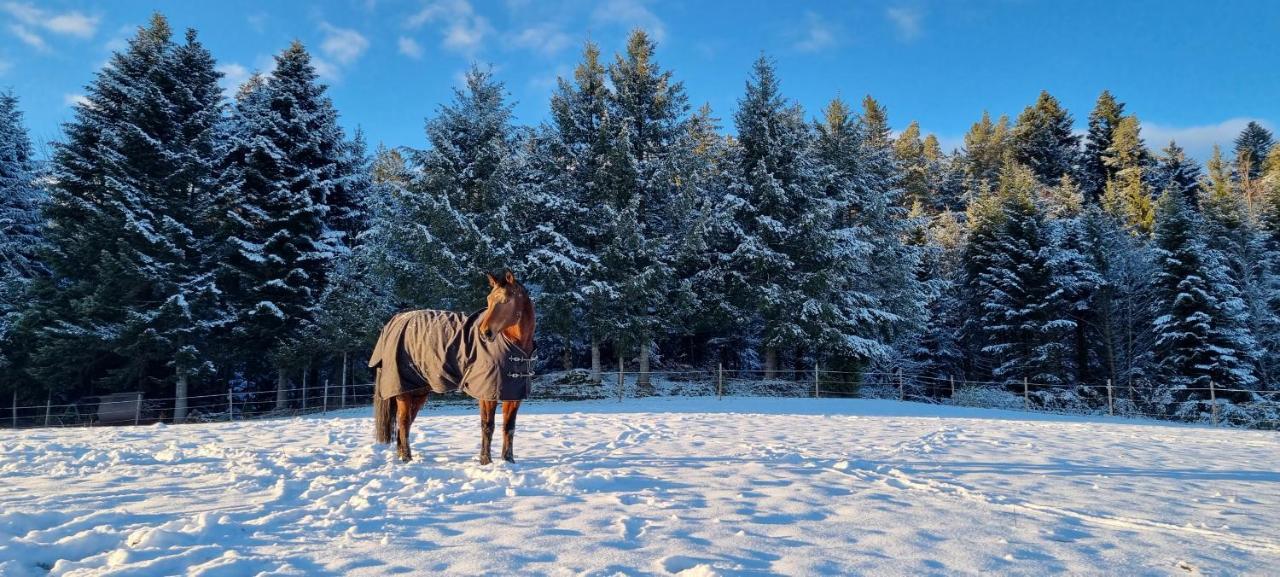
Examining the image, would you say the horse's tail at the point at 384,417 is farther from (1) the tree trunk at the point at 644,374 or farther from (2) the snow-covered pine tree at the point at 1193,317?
(2) the snow-covered pine tree at the point at 1193,317

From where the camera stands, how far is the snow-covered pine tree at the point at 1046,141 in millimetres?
48406

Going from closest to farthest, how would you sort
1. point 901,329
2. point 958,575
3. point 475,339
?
point 958,575, point 475,339, point 901,329

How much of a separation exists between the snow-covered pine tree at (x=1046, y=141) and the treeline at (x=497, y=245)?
2483cm

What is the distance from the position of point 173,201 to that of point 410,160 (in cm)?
684

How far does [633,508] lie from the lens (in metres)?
4.43

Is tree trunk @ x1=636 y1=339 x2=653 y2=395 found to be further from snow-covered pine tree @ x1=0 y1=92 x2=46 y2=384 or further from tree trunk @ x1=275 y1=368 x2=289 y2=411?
snow-covered pine tree @ x1=0 y1=92 x2=46 y2=384

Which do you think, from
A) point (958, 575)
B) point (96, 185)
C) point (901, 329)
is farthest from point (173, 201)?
point (901, 329)

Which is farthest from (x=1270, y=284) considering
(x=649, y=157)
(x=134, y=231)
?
(x=134, y=231)

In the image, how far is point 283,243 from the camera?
18953 mm

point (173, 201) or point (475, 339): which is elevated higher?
point (173, 201)

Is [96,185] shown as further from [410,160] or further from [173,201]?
[410,160]

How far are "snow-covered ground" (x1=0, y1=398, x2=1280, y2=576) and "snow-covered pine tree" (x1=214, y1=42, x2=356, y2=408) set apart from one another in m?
10.5

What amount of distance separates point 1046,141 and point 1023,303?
3155 cm

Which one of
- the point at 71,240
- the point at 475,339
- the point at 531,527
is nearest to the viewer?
the point at 531,527
